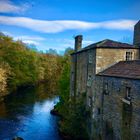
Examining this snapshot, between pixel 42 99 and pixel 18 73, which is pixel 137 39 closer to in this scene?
→ pixel 42 99

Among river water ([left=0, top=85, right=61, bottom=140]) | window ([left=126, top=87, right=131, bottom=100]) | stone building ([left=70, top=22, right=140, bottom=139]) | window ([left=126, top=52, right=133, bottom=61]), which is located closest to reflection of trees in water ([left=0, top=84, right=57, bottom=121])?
river water ([left=0, top=85, right=61, bottom=140])

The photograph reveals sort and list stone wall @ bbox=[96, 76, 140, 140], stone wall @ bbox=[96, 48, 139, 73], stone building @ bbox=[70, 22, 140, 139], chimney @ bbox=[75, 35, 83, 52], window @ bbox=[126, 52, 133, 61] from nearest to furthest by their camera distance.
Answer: stone wall @ bbox=[96, 76, 140, 140] < stone building @ bbox=[70, 22, 140, 139] < stone wall @ bbox=[96, 48, 139, 73] < window @ bbox=[126, 52, 133, 61] < chimney @ bbox=[75, 35, 83, 52]

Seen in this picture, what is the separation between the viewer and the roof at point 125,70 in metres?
21.4

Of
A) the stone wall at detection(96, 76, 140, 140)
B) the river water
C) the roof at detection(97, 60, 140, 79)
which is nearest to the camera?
the stone wall at detection(96, 76, 140, 140)

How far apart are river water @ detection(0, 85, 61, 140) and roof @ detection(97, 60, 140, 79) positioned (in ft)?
39.3

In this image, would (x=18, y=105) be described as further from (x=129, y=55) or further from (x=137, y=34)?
(x=129, y=55)

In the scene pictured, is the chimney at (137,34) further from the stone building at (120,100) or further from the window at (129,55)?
the stone building at (120,100)

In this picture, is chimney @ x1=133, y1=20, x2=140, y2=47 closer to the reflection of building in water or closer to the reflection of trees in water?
the reflection of trees in water

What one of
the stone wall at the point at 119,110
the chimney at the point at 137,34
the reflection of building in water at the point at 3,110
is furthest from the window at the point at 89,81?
the reflection of building in water at the point at 3,110

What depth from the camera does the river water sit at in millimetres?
33500

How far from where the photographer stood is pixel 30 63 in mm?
81500

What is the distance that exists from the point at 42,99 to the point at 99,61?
33634 mm

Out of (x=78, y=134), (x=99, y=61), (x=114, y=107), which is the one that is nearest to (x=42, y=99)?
(x=78, y=134)

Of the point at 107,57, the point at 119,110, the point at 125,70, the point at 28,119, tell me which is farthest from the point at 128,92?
the point at 28,119
